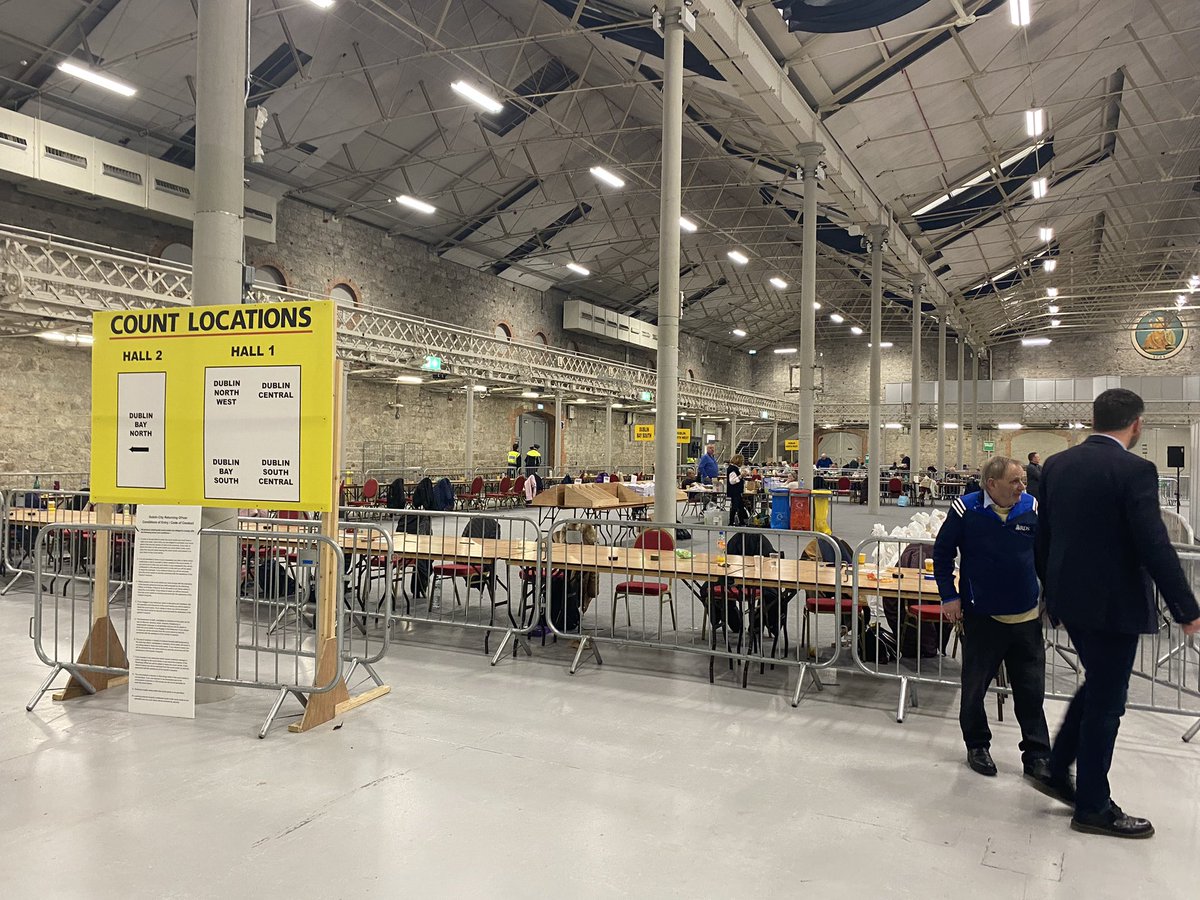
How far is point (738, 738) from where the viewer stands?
13.9 feet

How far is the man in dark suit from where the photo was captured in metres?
3.02

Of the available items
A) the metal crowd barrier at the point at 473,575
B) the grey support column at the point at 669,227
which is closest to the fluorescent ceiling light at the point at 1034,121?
the grey support column at the point at 669,227

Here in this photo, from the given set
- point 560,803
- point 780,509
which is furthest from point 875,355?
point 560,803

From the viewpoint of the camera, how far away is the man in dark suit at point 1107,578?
3.02 metres

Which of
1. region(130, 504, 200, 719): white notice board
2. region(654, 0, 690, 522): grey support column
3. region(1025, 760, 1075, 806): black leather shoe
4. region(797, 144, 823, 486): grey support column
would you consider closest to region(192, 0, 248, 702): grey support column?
region(130, 504, 200, 719): white notice board

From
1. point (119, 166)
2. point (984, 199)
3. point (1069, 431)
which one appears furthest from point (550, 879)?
point (1069, 431)

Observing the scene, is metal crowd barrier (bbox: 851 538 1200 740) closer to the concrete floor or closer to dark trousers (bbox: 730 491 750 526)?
the concrete floor

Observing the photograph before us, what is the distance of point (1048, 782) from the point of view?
3488 mm

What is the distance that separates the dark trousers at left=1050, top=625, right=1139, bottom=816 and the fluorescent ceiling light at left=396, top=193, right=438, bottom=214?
18123 mm

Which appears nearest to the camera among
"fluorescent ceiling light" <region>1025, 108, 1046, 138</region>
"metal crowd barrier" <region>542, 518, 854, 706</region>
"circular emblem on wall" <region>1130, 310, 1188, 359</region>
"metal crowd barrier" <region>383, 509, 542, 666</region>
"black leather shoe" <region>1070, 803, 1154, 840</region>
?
"black leather shoe" <region>1070, 803, 1154, 840</region>

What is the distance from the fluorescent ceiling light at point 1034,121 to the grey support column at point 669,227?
8846 mm

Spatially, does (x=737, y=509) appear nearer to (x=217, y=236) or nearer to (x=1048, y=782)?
(x=1048, y=782)

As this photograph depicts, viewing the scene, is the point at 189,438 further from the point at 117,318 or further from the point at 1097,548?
the point at 1097,548

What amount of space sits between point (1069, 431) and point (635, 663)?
37822 mm
